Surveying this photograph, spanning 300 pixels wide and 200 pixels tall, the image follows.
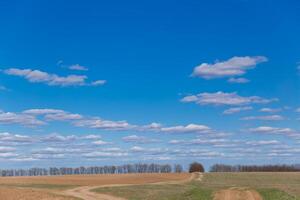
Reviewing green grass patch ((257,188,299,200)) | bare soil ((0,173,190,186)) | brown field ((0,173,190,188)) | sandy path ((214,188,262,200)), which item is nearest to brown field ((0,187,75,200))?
sandy path ((214,188,262,200))

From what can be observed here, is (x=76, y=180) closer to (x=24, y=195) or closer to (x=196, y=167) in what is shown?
(x=24, y=195)

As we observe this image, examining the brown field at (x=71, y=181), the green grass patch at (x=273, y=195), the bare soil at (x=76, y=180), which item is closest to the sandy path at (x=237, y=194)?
the green grass patch at (x=273, y=195)

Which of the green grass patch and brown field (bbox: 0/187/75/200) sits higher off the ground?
brown field (bbox: 0/187/75/200)

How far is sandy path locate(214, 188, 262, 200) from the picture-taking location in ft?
154

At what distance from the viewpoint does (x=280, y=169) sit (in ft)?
648

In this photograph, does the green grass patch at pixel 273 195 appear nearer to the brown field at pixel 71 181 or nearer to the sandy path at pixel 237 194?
the sandy path at pixel 237 194

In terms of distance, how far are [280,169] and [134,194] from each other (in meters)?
150

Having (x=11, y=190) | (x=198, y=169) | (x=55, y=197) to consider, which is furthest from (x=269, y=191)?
(x=198, y=169)

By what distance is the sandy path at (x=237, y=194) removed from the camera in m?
47.1

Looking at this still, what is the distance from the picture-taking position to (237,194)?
4869cm

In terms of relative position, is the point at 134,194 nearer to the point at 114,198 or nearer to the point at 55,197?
the point at 114,198

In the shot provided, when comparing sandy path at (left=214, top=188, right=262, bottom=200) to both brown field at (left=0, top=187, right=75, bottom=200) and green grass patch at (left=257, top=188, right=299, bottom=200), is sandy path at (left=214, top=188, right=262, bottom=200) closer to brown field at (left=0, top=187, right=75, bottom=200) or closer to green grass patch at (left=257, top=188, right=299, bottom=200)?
green grass patch at (left=257, top=188, right=299, bottom=200)

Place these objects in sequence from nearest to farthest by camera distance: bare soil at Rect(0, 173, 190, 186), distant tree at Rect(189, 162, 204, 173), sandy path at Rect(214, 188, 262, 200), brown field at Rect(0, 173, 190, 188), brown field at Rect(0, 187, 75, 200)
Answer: brown field at Rect(0, 187, 75, 200), sandy path at Rect(214, 188, 262, 200), brown field at Rect(0, 173, 190, 188), bare soil at Rect(0, 173, 190, 186), distant tree at Rect(189, 162, 204, 173)

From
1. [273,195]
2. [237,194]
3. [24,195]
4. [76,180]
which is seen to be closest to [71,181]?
[76,180]
